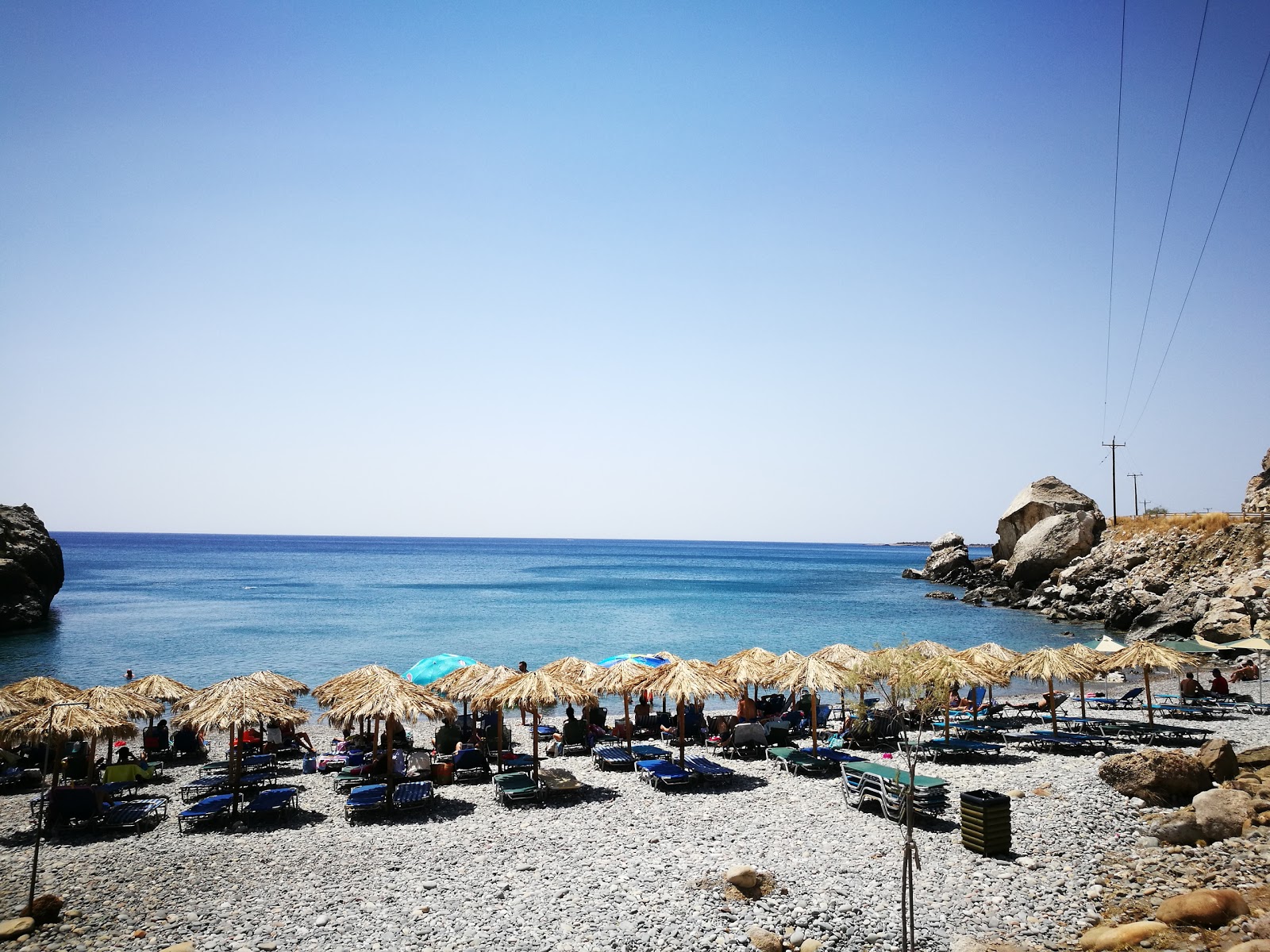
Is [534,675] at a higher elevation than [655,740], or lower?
higher

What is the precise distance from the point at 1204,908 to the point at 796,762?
840 centimetres

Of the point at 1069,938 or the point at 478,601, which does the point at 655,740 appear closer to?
the point at 1069,938

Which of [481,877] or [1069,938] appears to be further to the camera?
[481,877]

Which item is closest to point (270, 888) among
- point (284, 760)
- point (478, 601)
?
point (284, 760)

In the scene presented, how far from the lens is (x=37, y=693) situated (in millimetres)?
14734

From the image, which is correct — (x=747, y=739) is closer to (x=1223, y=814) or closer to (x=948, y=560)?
(x=1223, y=814)

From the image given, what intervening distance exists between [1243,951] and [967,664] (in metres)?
10.5

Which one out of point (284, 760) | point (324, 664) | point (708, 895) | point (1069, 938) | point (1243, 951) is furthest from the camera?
point (324, 664)

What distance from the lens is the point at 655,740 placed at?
18.8 metres

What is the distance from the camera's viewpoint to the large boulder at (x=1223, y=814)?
9945mm

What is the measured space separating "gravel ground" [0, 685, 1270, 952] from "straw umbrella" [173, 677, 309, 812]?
1732 mm

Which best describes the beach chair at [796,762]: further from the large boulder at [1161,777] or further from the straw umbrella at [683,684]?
the large boulder at [1161,777]

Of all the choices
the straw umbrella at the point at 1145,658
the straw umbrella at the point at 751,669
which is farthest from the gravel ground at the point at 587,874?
the straw umbrella at the point at 1145,658

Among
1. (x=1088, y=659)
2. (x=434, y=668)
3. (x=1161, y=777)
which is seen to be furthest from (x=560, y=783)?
(x=1088, y=659)
